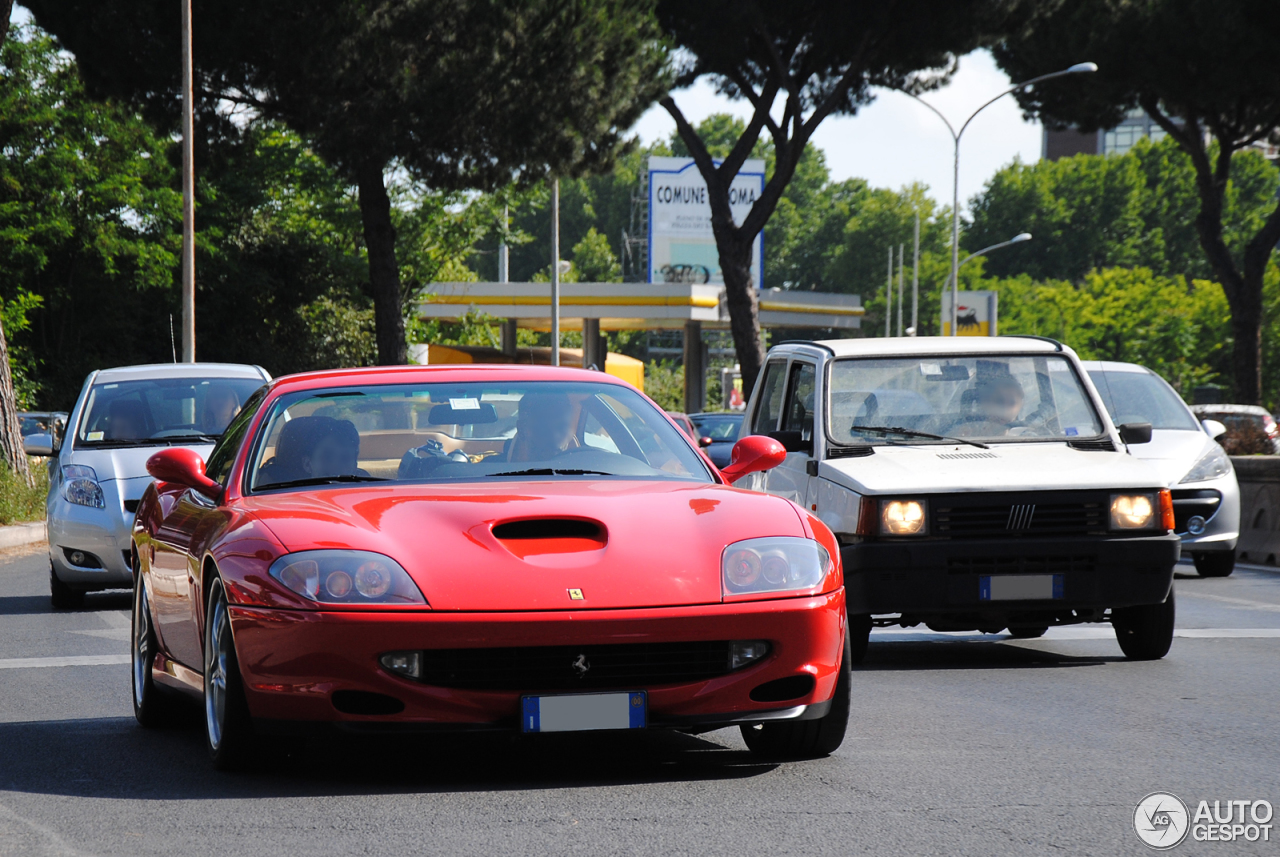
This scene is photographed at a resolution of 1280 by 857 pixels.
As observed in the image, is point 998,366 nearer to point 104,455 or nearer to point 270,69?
point 104,455

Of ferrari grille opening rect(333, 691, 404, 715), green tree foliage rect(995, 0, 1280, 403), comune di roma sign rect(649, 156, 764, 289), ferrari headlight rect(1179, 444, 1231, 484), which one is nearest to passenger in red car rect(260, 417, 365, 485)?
ferrari grille opening rect(333, 691, 404, 715)

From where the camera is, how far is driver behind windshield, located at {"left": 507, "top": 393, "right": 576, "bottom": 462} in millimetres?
6328

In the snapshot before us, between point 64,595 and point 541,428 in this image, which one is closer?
point 541,428

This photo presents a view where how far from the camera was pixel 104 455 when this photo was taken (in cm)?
1262

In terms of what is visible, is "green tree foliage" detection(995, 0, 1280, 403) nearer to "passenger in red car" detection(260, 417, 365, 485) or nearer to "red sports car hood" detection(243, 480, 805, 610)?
"passenger in red car" detection(260, 417, 365, 485)

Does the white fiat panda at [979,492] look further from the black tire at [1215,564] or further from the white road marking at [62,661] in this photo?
the black tire at [1215,564]

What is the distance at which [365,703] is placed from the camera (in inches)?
211

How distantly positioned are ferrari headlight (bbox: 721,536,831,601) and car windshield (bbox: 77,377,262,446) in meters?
8.12

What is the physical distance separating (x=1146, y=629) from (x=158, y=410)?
7443mm

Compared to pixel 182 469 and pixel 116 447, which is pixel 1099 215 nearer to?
pixel 116 447

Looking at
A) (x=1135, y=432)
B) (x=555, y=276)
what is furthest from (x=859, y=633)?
(x=555, y=276)

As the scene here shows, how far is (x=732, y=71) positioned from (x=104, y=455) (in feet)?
73.8

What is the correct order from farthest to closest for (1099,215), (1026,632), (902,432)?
(1099,215) < (1026,632) < (902,432)

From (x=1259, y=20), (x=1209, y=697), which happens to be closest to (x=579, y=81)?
(x=1259, y=20)
